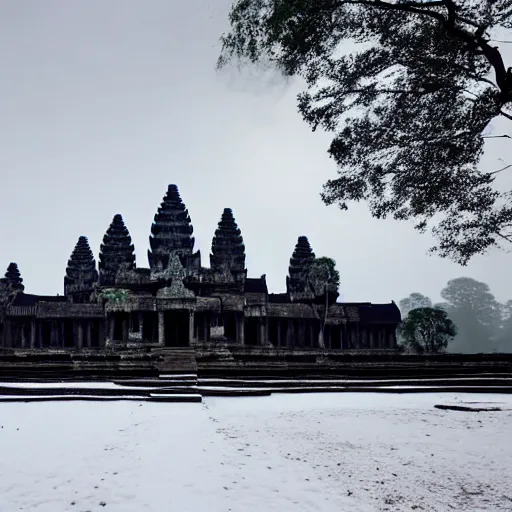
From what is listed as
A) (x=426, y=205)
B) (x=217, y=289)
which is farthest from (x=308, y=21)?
(x=217, y=289)

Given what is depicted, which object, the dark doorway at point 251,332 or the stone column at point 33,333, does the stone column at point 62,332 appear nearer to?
the stone column at point 33,333

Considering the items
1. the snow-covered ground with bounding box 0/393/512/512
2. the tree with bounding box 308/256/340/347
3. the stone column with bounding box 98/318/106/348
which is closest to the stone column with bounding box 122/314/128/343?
the stone column with bounding box 98/318/106/348

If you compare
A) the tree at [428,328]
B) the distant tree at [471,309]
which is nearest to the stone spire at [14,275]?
the tree at [428,328]

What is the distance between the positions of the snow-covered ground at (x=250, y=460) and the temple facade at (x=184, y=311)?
84.0 feet

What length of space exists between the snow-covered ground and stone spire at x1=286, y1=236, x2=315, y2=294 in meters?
53.0

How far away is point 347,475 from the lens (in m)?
7.51

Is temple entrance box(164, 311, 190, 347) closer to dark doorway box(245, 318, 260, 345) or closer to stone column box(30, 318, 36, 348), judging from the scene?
dark doorway box(245, 318, 260, 345)

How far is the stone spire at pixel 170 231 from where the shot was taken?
2351 inches

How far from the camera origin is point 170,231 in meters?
60.6

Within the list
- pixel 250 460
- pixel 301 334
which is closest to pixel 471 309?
pixel 301 334

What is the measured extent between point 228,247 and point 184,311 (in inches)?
980

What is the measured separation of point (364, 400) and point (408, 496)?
36.7ft

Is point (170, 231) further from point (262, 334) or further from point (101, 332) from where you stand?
point (262, 334)

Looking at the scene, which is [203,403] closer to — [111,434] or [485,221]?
[111,434]
